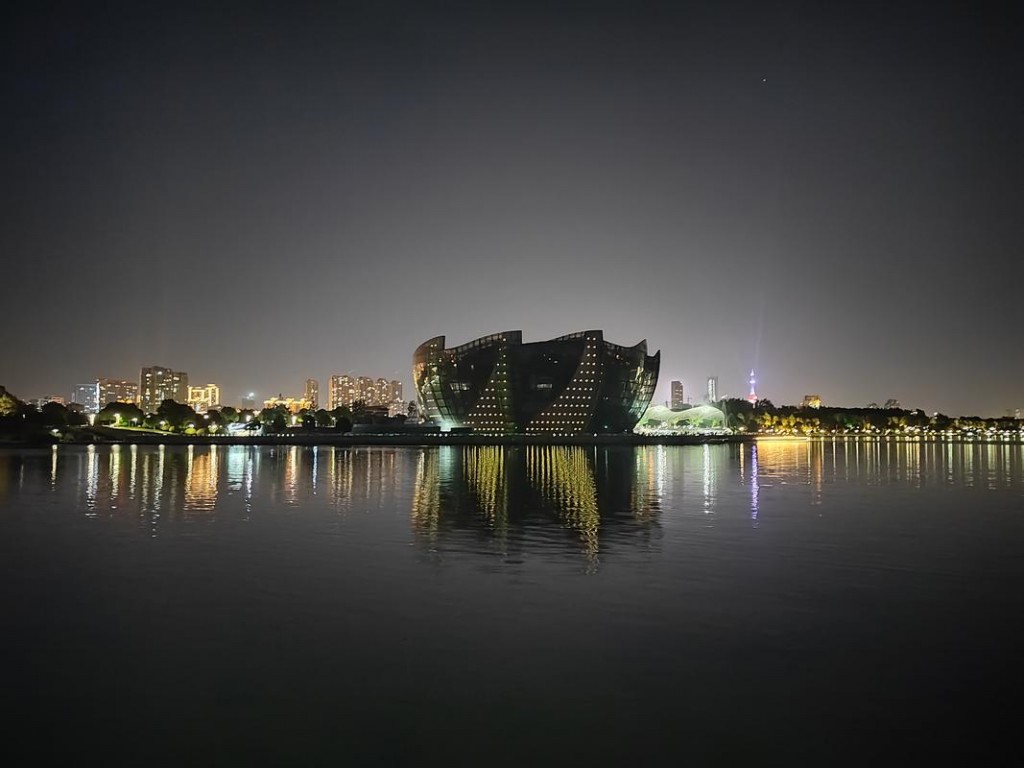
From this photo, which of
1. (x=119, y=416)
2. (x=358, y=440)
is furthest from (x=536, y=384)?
(x=119, y=416)

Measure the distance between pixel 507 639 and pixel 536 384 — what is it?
123m

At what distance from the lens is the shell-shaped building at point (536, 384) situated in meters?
132

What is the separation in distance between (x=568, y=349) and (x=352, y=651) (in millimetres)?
125186

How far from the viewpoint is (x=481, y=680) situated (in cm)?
877

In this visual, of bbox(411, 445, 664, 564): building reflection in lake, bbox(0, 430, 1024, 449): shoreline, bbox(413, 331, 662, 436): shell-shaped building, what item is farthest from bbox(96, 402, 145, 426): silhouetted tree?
bbox(411, 445, 664, 564): building reflection in lake

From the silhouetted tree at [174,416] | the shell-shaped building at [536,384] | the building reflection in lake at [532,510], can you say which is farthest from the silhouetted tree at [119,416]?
the building reflection in lake at [532,510]

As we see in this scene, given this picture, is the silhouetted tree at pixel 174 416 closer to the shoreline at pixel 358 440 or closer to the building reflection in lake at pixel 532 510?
the shoreline at pixel 358 440

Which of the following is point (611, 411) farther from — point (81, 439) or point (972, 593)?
point (972, 593)

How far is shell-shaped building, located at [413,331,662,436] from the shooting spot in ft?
432

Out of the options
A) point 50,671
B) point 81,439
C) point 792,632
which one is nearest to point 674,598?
point 792,632

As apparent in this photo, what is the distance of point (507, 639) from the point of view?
33.9ft

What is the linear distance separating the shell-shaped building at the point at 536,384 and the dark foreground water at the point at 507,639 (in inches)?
4271

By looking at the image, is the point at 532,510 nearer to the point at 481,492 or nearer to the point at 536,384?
the point at 481,492

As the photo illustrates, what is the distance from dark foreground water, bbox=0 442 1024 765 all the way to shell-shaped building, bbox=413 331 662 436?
4271 inches
